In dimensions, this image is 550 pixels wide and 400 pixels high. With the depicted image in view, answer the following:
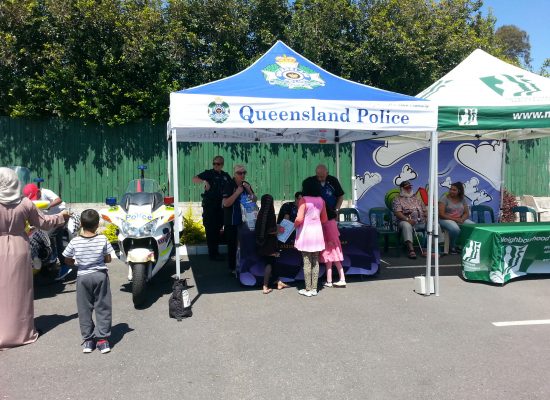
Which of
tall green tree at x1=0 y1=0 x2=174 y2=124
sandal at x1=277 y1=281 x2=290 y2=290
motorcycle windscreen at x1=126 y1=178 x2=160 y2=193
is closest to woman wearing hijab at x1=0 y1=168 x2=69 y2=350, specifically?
motorcycle windscreen at x1=126 y1=178 x2=160 y2=193

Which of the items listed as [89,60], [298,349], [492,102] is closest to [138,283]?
[298,349]

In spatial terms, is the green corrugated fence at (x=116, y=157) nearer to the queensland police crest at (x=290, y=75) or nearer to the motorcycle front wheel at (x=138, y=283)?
the queensland police crest at (x=290, y=75)

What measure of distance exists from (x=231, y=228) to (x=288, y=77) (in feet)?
8.14

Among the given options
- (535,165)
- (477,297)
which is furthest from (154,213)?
(535,165)

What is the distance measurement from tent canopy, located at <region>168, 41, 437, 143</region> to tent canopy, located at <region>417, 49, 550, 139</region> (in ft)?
1.35

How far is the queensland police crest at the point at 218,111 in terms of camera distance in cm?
532

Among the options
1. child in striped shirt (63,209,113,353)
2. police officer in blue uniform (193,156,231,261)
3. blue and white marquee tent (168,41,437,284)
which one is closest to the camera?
child in striped shirt (63,209,113,353)

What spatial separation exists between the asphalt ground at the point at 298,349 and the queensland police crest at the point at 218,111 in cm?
235

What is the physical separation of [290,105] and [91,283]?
3.11 meters

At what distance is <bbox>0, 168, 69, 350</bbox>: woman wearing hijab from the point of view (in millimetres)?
4242

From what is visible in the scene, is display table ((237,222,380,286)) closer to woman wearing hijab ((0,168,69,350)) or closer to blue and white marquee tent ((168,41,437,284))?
blue and white marquee tent ((168,41,437,284))

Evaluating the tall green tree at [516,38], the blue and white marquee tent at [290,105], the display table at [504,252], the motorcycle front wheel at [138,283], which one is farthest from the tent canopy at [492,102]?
the tall green tree at [516,38]

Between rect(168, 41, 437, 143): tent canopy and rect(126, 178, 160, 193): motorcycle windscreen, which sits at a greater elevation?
rect(168, 41, 437, 143): tent canopy

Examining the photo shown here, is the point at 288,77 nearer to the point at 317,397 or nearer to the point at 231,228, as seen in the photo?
the point at 231,228
